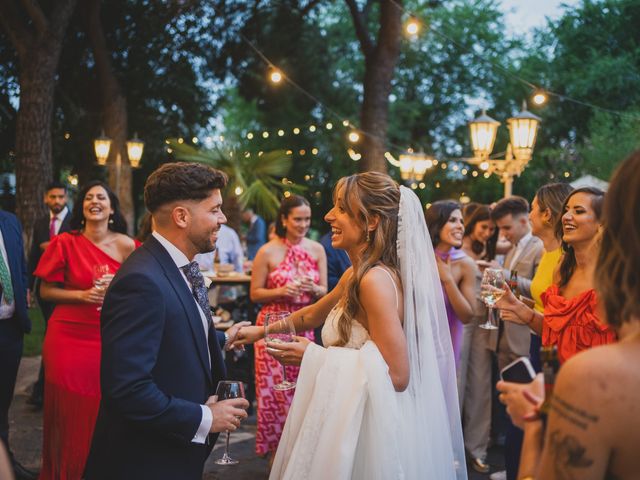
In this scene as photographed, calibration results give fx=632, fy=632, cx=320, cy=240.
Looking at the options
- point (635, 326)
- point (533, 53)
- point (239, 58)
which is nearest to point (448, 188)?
point (533, 53)

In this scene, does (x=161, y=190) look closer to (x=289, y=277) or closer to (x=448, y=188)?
(x=289, y=277)

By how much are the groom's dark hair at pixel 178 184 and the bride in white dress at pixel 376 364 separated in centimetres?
75

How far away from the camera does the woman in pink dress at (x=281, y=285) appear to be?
16.6ft

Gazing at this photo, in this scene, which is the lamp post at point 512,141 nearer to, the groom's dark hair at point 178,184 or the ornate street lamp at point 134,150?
the groom's dark hair at point 178,184

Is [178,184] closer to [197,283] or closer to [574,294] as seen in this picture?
[197,283]

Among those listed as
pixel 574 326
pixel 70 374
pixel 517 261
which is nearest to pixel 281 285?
pixel 70 374

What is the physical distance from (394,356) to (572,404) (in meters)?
1.35

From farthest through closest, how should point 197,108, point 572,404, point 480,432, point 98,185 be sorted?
point 197,108 < point 480,432 < point 98,185 < point 572,404

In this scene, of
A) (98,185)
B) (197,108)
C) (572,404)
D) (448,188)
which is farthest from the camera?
(448,188)

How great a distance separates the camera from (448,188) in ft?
91.0

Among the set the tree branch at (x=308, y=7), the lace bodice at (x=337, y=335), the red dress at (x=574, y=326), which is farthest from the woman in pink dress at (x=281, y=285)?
the tree branch at (x=308, y=7)

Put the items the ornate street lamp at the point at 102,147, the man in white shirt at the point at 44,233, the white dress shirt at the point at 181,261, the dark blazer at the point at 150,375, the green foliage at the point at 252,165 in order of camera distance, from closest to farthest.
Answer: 1. the dark blazer at the point at 150,375
2. the white dress shirt at the point at 181,261
3. the man in white shirt at the point at 44,233
4. the ornate street lamp at the point at 102,147
5. the green foliage at the point at 252,165

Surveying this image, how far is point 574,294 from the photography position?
134 inches

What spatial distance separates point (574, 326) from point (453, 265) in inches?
73.8
